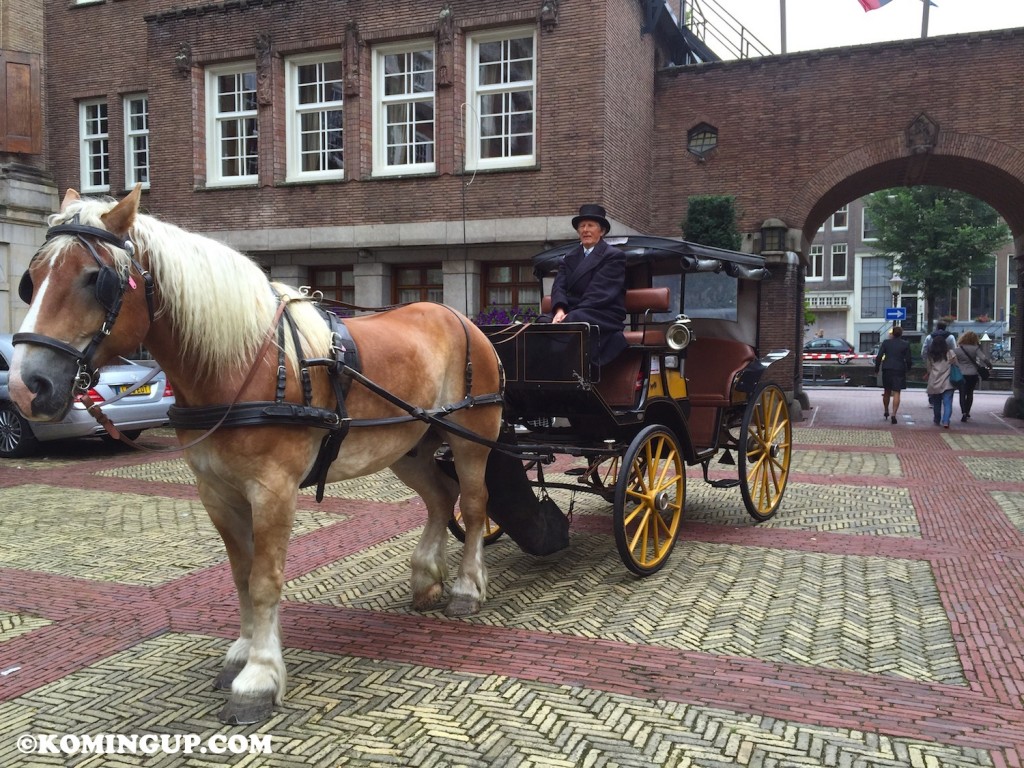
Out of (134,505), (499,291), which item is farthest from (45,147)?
(134,505)

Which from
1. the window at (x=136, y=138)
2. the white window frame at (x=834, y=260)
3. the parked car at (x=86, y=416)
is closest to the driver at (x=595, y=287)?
the parked car at (x=86, y=416)

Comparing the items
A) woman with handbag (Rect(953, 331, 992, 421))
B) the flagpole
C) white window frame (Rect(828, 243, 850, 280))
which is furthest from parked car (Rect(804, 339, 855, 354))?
woman with handbag (Rect(953, 331, 992, 421))

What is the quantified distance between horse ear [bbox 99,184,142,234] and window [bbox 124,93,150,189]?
56.8 feet

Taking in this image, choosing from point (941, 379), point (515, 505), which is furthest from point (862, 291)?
point (515, 505)

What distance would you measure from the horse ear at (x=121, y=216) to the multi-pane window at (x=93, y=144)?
1837 centimetres

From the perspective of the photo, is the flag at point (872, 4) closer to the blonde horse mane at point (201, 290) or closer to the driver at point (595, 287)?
the driver at point (595, 287)

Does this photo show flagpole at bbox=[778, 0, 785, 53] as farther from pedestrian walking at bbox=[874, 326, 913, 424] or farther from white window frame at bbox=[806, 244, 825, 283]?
white window frame at bbox=[806, 244, 825, 283]

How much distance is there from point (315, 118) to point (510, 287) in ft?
17.6

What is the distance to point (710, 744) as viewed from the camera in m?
3.12

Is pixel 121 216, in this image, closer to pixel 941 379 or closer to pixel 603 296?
pixel 603 296

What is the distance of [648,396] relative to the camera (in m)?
5.56

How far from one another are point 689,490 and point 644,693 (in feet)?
17.1

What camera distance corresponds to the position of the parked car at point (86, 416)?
34.3 feet

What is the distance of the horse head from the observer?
9.05 ft
